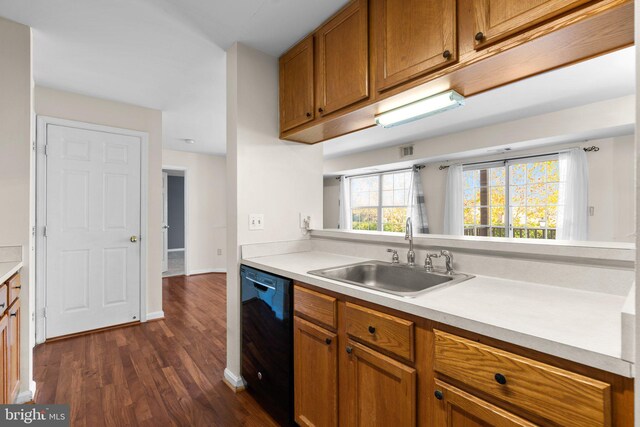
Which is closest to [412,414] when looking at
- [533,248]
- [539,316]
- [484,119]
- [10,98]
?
[539,316]

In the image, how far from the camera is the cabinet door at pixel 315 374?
1348 millimetres

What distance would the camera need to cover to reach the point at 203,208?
580 centimetres

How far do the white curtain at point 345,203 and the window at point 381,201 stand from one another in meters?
0.08

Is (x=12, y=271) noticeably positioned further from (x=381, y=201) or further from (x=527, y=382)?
(x=381, y=201)

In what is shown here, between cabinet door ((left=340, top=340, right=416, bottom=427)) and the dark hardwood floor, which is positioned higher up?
cabinet door ((left=340, top=340, right=416, bottom=427))

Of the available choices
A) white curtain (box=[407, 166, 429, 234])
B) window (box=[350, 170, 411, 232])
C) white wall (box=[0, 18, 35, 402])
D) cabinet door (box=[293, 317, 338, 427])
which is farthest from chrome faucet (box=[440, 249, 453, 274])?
window (box=[350, 170, 411, 232])

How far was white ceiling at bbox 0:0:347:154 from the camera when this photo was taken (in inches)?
68.7

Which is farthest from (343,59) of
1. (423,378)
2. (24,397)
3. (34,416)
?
(24,397)

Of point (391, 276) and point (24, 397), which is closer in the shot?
point (391, 276)

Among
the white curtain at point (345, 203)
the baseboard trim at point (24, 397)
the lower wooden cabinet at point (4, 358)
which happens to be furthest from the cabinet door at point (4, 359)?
the white curtain at point (345, 203)

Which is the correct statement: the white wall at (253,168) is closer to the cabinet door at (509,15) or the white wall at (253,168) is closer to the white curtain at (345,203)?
the cabinet door at (509,15)

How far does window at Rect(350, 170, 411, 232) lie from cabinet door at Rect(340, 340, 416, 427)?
4792 millimetres

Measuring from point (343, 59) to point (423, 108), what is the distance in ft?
1.81

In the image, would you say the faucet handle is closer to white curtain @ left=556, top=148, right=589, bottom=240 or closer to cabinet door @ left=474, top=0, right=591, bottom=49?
cabinet door @ left=474, top=0, right=591, bottom=49
